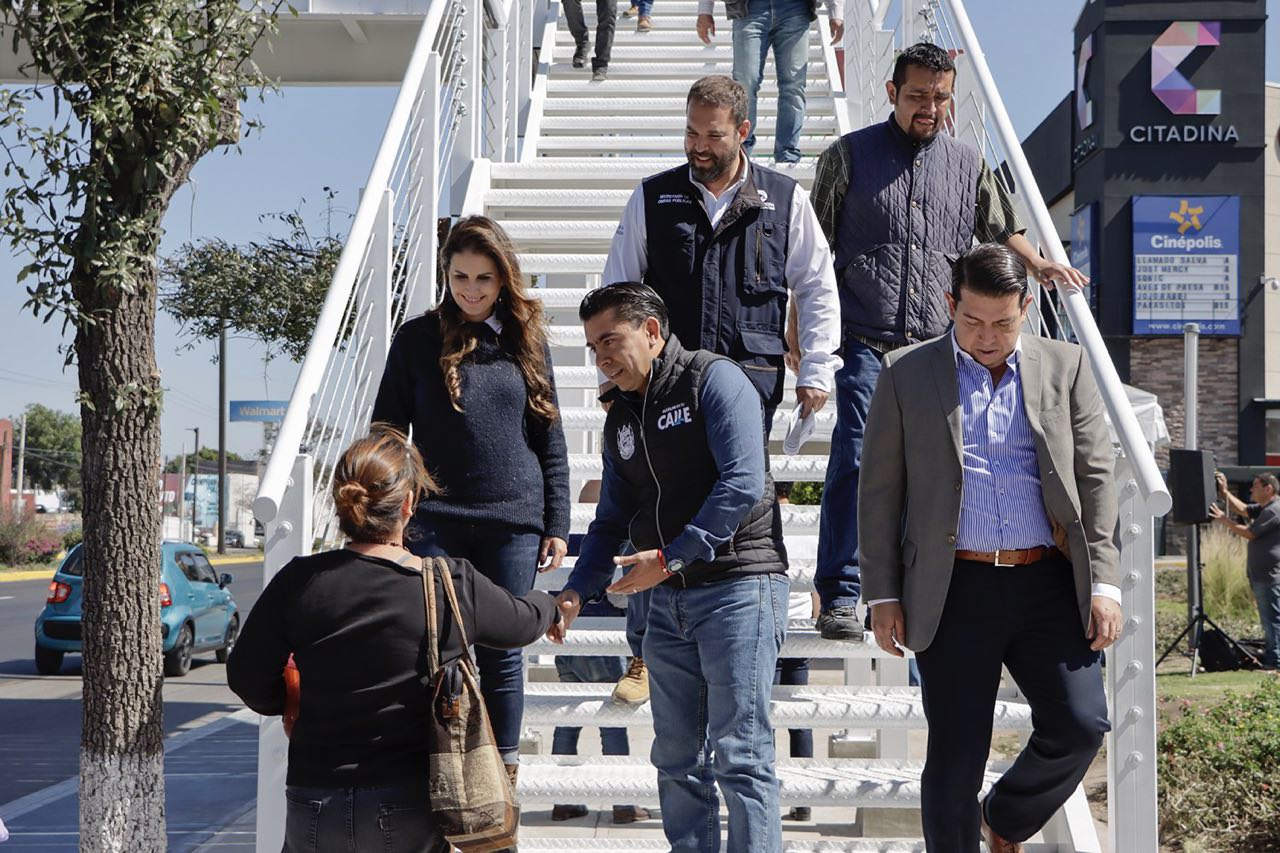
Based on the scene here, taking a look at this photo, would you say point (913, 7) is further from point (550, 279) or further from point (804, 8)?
point (550, 279)

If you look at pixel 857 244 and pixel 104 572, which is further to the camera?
pixel 104 572

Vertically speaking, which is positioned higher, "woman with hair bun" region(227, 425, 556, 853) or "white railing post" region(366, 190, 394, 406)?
"white railing post" region(366, 190, 394, 406)

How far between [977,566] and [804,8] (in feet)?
15.2

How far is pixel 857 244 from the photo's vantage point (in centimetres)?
434

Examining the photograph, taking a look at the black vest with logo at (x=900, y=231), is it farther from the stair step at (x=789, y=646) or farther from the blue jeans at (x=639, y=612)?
the blue jeans at (x=639, y=612)

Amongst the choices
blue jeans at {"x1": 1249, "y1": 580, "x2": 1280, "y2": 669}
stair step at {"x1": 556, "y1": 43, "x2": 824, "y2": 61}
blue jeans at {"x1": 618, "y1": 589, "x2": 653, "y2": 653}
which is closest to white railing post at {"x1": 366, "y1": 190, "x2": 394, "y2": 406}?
blue jeans at {"x1": 618, "y1": 589, "x2": 653, "y2": 653}

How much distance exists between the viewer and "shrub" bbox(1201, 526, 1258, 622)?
14.6 meters

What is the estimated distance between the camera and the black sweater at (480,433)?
11.3ft

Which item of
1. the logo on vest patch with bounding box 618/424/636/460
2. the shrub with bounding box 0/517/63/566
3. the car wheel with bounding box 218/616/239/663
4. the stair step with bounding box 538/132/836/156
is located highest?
the stair step with bounding box 538/132/836/156

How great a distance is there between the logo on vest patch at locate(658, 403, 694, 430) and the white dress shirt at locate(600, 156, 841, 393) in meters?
0.61

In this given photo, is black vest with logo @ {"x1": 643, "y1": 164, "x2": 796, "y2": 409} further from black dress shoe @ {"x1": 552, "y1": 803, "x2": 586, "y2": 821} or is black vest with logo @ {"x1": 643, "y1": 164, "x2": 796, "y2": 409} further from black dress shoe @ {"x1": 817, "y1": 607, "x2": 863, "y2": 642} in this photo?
black dress shoe @ {"x1": 552, "y1": 803, "x2": 586, "y2": 821}

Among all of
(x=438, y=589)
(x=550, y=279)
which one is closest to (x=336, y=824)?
(x=438, y=589)

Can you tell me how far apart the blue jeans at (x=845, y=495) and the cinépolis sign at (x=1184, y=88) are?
1266 inches

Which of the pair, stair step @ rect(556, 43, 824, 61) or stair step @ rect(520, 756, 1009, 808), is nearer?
stair step @ rect(520, 756, 1009, 808)
